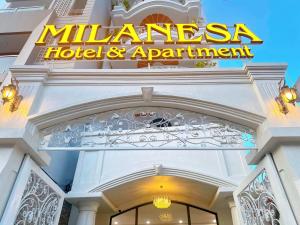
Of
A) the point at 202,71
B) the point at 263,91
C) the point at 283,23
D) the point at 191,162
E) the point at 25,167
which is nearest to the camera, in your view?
the point at 25,167

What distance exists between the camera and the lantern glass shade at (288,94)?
2.40m

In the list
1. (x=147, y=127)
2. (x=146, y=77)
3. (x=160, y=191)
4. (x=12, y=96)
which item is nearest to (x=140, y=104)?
(x=147, y=127)

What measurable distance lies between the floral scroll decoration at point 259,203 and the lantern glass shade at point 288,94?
769mm

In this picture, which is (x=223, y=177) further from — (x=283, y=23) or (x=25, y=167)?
(x=283, y=23)

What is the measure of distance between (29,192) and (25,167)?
26cm

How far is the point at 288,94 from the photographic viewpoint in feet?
7.94

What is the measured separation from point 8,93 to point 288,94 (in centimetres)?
293

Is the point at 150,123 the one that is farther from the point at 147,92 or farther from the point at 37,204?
the point at 37,204

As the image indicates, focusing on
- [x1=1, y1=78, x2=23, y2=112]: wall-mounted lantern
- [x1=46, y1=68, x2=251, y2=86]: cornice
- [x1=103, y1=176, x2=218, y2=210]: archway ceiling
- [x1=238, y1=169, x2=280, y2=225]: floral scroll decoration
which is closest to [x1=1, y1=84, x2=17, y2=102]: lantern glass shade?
[x1=1, y1=78, x2=23, y2=112]: wall-mounted lantern

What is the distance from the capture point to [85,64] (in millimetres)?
6012

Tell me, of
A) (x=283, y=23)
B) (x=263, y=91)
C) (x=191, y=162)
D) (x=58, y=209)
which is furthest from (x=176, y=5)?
(x=283, y=23)

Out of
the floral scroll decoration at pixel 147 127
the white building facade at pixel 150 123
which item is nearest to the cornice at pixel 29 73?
the white building facade at pixel 150 123

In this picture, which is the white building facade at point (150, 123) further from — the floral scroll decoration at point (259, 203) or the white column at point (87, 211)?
the white column at point (87, 211)

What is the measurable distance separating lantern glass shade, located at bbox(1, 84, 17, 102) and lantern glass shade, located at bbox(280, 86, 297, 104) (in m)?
2.87
